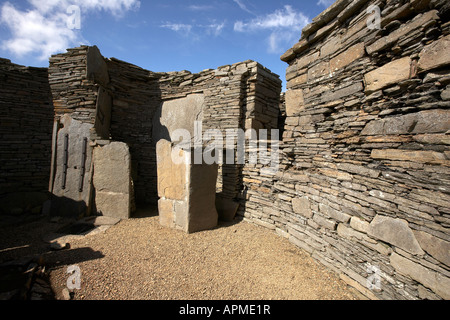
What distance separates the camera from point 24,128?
664 centimetres

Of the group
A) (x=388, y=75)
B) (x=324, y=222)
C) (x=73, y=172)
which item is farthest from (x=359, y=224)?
(x=73, y=172)

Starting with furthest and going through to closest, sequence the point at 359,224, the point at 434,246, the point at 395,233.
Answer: the point at 359,224
the point at 395,233
the point at 434,246

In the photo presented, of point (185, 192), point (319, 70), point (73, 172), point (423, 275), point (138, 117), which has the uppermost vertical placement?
point (319, 70)

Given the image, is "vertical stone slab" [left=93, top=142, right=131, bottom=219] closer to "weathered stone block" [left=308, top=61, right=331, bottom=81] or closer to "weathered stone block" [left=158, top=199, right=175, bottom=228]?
"weathered stone block" [left=158, top=199, right=175, bottom=228]

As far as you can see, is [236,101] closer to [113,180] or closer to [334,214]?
[334,214]

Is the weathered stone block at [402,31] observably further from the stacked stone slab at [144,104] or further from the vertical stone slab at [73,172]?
the vertical stone slab at [73,172]

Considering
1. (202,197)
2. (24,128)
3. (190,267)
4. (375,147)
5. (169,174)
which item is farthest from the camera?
(24,128)

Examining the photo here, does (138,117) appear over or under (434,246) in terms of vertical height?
over

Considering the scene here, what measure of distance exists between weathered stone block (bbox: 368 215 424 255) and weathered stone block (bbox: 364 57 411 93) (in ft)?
5.27

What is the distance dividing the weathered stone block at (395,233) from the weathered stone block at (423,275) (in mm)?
134

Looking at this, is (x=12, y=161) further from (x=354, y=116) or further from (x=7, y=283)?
(x=354, y=116)

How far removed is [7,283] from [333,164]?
4690 mm

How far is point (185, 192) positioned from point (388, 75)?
3.91 metres

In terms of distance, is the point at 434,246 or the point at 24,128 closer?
the point at 434,246
